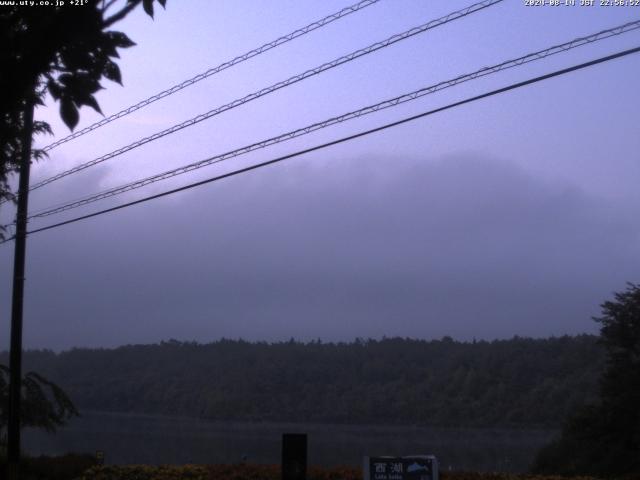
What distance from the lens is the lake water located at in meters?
29.0

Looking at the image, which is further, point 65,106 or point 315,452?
point 315,452

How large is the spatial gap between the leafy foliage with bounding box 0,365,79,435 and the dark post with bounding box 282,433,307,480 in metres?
9.64

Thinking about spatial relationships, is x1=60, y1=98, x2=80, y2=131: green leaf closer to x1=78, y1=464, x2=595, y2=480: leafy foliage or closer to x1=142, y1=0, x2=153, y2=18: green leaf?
x1=142, y1=0, x2=153, y2=18: green leaf

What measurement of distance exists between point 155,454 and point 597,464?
48.5 feet

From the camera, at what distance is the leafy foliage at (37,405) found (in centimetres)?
2286

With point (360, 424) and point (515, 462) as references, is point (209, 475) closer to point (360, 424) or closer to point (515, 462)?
point (515, 462)

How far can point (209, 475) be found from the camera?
19.5m

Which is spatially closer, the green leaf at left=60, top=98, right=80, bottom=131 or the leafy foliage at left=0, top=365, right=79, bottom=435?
the green leaf at left=60, top=98, right=80, bottom=131

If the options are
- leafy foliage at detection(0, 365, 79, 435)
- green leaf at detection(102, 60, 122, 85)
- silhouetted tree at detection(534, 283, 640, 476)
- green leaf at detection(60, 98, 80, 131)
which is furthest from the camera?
silhouetted tree at detection(534, 283, 640, 476)

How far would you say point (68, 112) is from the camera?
5.19m

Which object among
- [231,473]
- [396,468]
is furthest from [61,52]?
[231,473]

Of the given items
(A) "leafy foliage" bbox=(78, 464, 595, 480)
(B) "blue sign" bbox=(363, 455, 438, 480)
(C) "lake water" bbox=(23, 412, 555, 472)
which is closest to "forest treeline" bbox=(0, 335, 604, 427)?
(C) "lake water" bbox=(23, 412, 555, 472)

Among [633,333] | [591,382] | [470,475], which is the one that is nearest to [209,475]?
[470,475]

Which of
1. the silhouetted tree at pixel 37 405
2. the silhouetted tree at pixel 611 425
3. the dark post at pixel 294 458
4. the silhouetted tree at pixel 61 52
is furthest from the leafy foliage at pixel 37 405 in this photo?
the silhouetted tree at pixel 61 52
